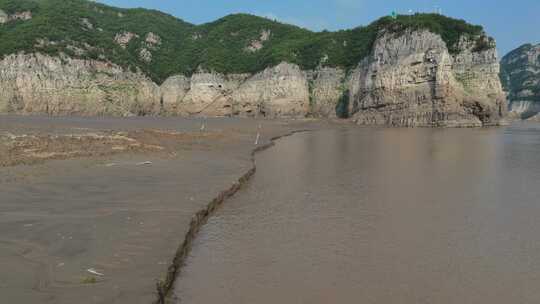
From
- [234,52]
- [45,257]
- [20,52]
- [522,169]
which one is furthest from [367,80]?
[45,257]

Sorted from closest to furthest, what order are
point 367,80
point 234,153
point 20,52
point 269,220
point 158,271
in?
point 158,271 → point 269,220 → point 234,153 → point 367,80 → point 20,52

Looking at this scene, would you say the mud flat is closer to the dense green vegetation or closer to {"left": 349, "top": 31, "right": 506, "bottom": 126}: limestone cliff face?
{"left": 349, "top": 31, "right": 506, "bottom": 126}: limestone cliff face

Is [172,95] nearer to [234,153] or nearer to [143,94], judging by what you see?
[143,94]

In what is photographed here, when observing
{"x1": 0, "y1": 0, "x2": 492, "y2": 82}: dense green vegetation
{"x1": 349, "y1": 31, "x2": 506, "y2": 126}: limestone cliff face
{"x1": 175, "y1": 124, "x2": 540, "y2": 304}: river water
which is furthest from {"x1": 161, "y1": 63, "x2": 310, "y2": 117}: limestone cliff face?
{"x1": 175, "y1": 124, "x2": 540, "y2": 304}: river water

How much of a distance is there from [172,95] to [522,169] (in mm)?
83766

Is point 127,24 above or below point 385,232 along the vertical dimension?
above

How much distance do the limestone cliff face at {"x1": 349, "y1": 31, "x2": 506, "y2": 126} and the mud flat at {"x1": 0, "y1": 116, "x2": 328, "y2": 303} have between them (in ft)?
163

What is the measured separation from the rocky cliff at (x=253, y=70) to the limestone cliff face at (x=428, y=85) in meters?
0.15

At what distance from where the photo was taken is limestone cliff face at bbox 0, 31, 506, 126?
2456 inches

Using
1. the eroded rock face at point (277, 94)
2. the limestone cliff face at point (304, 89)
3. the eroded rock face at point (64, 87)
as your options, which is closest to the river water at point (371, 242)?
the limestone cliff face at point (304, 89)

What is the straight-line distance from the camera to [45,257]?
6594 mm

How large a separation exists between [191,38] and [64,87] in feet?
152

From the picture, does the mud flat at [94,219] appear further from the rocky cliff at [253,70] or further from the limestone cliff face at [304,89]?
the rocky cliff at [253,70]

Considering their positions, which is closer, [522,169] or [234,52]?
[522,169]
